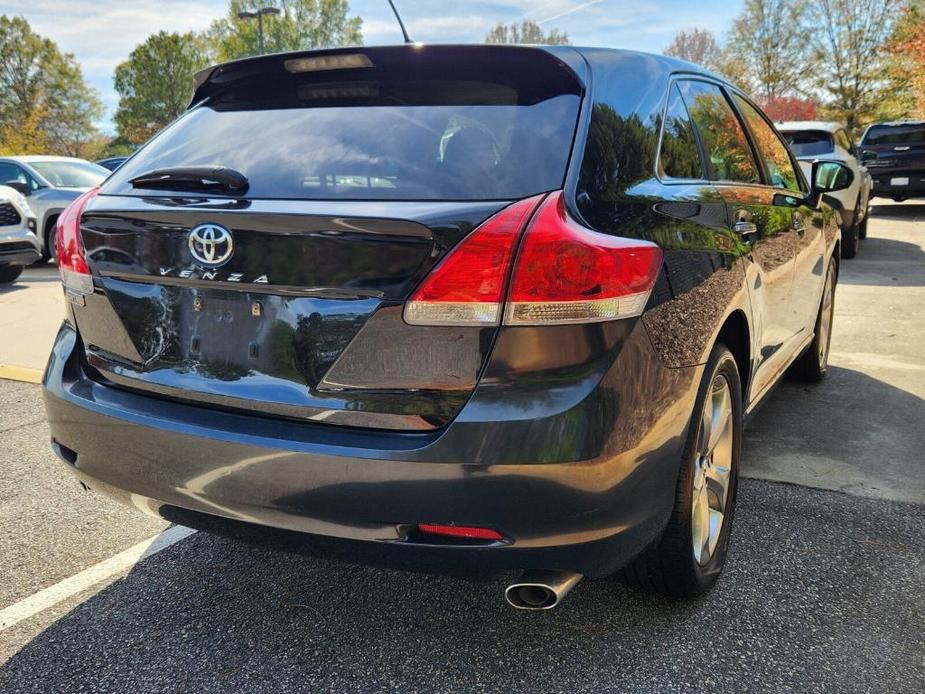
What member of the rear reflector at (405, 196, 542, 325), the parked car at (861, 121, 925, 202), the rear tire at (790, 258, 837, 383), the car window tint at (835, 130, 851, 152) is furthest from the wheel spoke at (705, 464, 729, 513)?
the parked car at (861, 121, 925, 202)

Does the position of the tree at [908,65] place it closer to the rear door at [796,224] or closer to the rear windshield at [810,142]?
the rear windshield at [810,142]

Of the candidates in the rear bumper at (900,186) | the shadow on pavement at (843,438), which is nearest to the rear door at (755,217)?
the shadow on pavement at (843,438)

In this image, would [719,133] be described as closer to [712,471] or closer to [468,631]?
[712,471]

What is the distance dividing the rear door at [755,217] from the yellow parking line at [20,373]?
4.40 metres

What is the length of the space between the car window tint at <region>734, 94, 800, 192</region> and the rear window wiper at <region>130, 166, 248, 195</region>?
89.7 inches

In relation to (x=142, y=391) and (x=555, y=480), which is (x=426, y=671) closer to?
(x=555, y=480)

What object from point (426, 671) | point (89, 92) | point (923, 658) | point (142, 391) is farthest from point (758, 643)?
point (89, 92)

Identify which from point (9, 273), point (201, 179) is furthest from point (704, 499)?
point (9, 273)

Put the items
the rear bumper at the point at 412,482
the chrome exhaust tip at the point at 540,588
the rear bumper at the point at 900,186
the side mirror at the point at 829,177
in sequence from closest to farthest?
the rear bumper at the point at 412,482
the chrome exhaust tip at the point at 540,588
the side mirror at the point at 829,177
the rear bumper at the point at 900,186

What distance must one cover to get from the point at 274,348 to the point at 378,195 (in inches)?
17.1

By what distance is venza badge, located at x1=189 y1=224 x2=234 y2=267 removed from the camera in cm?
193

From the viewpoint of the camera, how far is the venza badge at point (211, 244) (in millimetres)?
1927

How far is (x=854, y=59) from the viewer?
4247cm

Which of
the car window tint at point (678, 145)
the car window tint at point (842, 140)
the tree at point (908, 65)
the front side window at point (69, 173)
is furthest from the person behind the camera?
the tree at point (908, 65)
